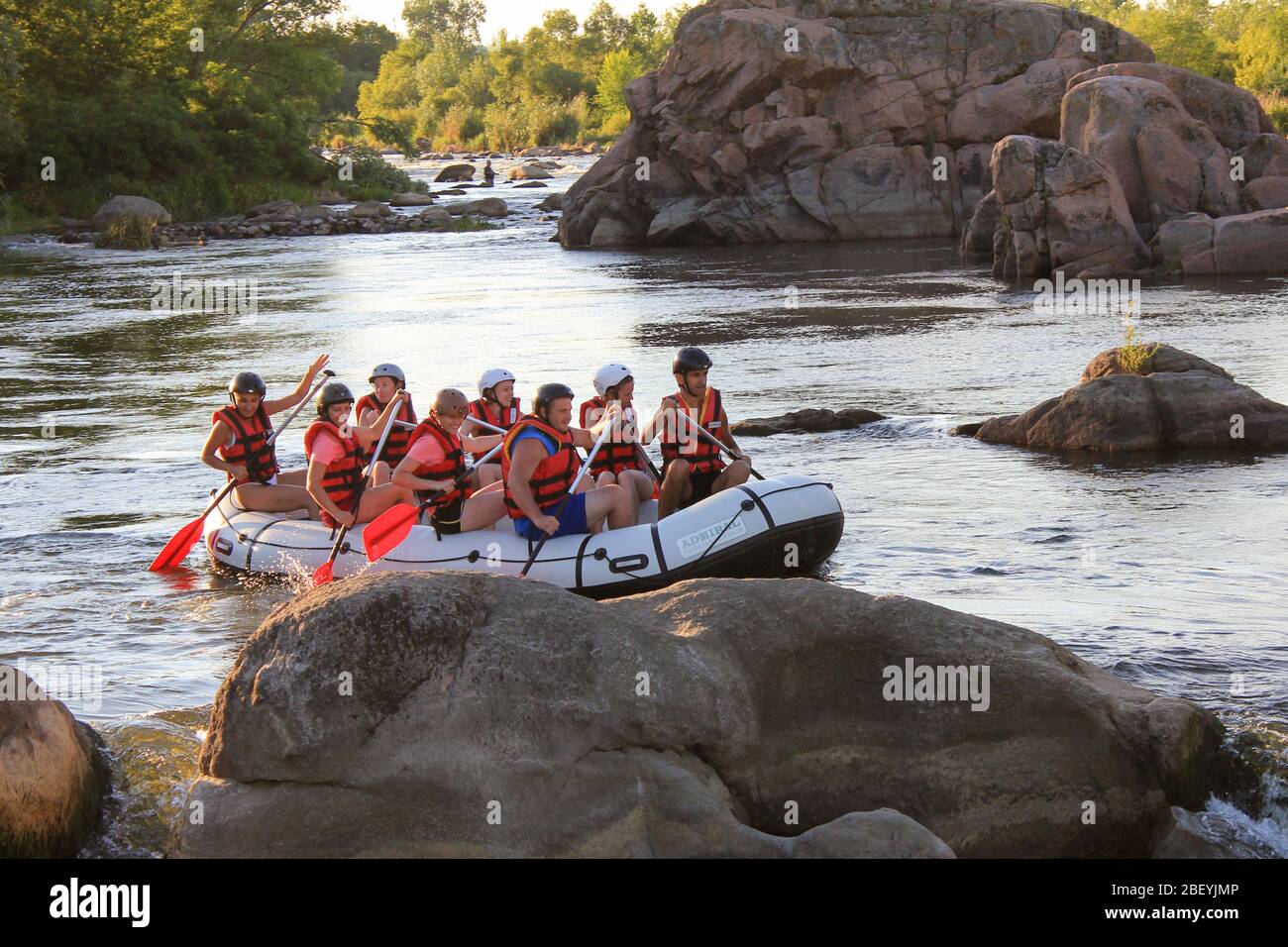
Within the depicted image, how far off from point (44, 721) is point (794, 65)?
34.6 metres

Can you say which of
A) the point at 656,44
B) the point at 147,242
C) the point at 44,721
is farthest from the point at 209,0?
the point at 44,721

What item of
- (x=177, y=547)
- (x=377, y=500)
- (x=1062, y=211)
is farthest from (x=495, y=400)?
(x=1062, y=211)

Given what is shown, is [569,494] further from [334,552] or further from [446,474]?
[334,552]

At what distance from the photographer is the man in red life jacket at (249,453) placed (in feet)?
37.1

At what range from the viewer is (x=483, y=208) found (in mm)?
48031

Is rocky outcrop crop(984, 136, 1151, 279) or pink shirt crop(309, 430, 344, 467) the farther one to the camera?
rocky outcrop crop(984, 136, 1151, 279)

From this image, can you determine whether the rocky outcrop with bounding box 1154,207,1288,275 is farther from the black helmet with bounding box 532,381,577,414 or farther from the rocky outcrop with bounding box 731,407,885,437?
the black helmet with bounding box 532,381,577,414

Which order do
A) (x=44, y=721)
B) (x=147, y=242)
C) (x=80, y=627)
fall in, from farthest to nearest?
(x=147, y=242) < (x=80, y=627) < (x=44, y=721)

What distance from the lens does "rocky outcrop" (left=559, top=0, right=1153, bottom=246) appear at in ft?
124

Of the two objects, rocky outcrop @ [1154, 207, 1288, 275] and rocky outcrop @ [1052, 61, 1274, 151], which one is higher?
rocky outcrop @ [1052, 61, 1274, 151]

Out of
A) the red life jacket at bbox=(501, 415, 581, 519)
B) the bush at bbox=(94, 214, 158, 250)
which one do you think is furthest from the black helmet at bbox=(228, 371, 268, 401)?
the bush at bbox=(94, 214, 158, 250)

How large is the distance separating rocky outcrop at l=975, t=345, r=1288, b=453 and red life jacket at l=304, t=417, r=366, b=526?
6.81 meters
